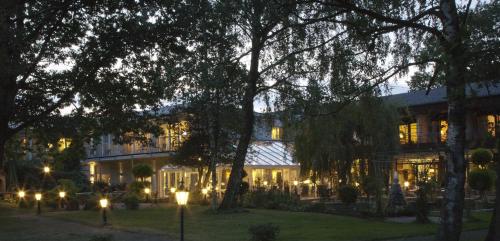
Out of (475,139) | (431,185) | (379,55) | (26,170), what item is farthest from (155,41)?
(26,170)

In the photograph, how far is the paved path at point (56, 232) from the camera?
17375mm

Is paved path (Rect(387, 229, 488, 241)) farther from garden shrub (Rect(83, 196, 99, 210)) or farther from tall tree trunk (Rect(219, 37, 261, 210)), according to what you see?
garden shrub (Rect(83, 196, 99, 210))

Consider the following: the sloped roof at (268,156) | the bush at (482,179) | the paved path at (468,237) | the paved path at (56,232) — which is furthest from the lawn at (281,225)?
the sloped roof at (268,156)

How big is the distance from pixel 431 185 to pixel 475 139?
51.4 feet

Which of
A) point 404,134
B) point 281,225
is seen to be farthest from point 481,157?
point 404,134

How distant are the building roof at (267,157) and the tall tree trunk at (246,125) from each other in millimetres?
13798

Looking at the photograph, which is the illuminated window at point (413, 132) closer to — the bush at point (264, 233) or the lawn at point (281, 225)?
the lawn at point (281, 225)

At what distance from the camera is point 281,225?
20.1 metres

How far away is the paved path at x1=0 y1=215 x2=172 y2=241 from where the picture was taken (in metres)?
17.4

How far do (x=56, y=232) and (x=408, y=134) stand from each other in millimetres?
29065

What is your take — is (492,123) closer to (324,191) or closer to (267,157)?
(324,191)

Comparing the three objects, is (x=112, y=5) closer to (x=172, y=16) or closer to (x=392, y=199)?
(x=172, y=16)

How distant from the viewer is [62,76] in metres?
19.6

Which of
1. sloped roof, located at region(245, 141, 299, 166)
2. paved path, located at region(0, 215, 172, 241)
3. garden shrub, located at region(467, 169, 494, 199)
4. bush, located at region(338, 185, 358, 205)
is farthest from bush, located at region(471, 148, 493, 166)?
paved path, located at region(0, 215, 172, 241)
